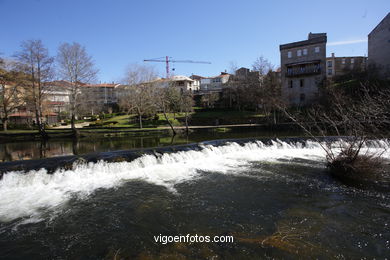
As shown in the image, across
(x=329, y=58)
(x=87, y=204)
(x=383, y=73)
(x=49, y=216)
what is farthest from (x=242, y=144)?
(x=329, y=58)

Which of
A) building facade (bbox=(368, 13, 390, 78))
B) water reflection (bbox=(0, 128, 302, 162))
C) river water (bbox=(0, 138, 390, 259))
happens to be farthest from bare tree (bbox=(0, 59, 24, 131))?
building facade (bbox=(368, 13, 390, 78))

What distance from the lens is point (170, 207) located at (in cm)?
667

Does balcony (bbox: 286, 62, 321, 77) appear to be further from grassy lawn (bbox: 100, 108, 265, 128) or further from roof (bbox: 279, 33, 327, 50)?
grassy lawn (bbox: 100, 108, 265, 128)

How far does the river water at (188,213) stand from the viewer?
4.58 m

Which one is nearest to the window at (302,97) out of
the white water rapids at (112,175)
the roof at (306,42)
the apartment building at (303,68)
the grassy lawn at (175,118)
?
the apartment building at (303,68)

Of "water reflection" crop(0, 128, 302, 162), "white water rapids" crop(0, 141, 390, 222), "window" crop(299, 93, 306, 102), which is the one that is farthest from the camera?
"window" crop(299, 93, 306, 102)

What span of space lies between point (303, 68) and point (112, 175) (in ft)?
131

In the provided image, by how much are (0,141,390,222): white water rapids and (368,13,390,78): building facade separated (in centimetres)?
2985

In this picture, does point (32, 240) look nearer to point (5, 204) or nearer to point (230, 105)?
point (5, 204)

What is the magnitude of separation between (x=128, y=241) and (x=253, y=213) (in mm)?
3390

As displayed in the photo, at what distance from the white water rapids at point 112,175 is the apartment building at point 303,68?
87.1 feet

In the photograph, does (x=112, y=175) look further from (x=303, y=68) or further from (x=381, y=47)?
(x=381, y=47)

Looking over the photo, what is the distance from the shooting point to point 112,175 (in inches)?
410

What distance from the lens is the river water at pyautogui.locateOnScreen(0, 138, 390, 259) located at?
4.58 metres
